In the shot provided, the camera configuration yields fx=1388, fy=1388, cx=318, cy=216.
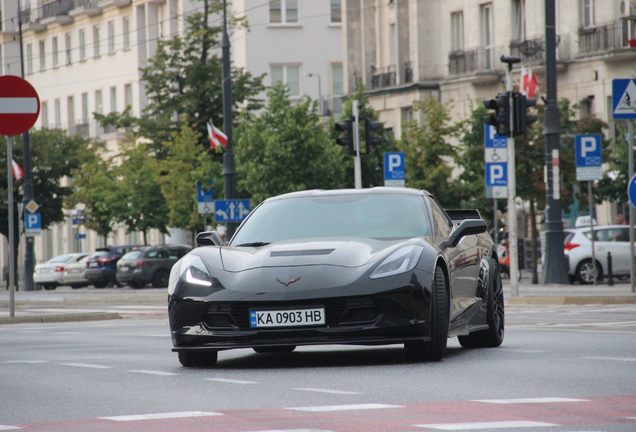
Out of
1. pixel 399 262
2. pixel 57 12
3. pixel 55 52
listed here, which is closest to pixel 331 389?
pixel 399 262

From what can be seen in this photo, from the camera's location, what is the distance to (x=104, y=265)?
49.9m

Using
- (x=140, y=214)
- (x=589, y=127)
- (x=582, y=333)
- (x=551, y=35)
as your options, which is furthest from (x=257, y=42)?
(x=582, y=333)

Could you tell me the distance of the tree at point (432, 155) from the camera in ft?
134

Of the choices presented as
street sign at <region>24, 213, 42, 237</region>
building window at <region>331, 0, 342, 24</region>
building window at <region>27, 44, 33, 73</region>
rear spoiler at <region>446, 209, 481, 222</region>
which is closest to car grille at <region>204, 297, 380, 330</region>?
rear spoiler at <region>446, 209, 481, 222</region>

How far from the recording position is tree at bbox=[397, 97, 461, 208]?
1607 inches

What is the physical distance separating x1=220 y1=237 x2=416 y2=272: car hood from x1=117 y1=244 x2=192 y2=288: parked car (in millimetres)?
35296

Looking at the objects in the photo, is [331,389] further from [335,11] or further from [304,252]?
[335,11]

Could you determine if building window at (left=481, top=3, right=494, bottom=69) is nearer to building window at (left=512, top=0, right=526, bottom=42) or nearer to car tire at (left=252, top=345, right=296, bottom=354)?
building window at (left=512, top=0, right=526, bottom=42)

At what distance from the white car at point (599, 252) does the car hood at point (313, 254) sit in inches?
901

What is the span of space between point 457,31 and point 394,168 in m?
22.4

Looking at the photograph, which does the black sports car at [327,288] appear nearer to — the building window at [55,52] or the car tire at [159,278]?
the car tire at [159,278]

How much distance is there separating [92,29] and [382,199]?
226 ft

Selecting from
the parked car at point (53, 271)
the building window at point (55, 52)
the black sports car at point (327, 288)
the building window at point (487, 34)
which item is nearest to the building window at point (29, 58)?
the building window at point (55, 52)

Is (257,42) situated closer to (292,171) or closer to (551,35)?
(292,171)
